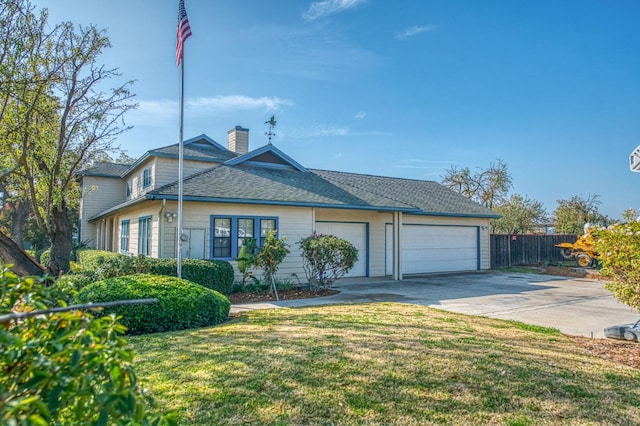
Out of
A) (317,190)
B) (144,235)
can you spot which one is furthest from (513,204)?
(144,235)

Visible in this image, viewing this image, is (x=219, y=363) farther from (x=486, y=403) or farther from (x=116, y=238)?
(x=116, y=238)

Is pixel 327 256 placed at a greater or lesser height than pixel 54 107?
lesser

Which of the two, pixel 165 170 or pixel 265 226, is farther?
pixel 165 170

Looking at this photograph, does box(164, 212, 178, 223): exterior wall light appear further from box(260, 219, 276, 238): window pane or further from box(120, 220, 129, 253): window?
box(120, 220, 129, 253): window

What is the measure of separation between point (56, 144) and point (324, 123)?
36.9ft

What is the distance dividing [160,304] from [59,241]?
9007 mm

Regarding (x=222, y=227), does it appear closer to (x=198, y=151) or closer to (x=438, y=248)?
(x=198, y=151)

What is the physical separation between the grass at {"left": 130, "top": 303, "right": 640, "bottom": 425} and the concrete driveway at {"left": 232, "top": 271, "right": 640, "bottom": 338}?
208cm

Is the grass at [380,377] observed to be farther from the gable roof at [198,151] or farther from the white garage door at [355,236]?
the gable roof at [198,151]

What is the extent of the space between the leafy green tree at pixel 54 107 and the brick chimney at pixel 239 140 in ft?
20.2

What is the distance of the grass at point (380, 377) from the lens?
339cm

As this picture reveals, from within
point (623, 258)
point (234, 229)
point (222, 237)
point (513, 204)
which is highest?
point (513, 204)

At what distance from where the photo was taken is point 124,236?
54.1ft

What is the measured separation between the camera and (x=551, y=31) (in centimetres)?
1214
